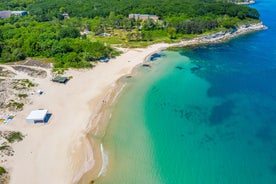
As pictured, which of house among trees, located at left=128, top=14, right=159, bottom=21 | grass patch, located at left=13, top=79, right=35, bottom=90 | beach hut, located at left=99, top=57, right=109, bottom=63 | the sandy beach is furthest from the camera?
house among trees, located at left=128, top=14, right=159, bottom=21

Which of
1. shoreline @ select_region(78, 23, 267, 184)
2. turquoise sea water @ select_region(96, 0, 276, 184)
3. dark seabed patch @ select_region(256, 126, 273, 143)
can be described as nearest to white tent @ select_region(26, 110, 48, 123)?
turquoise sea water @ select_region(96, 0, 276, 184)

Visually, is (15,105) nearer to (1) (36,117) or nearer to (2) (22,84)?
(1) (36,117)

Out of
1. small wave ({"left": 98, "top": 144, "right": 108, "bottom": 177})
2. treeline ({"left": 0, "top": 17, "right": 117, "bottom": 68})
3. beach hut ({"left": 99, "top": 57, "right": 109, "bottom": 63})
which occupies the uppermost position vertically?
treeline ({"left": 0, "top": 17, "right": 117, "bottom": 68})

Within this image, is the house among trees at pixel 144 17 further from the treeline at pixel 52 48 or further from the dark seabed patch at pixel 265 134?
the dark seabed patch at pixel 265 134

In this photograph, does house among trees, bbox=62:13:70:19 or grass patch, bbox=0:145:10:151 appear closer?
grass patch, bbox=0:145:10:151

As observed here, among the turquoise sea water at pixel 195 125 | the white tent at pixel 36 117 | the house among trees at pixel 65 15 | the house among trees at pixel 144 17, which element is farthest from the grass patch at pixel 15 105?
the house among trees at pixel 65 15

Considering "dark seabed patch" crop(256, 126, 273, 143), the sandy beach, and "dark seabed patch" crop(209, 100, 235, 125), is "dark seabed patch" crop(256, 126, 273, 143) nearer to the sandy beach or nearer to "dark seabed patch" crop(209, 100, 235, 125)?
→ "dark seabed patch" crop(209, 100, 235, 125)

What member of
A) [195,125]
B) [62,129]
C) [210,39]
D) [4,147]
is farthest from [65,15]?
[195,125]
